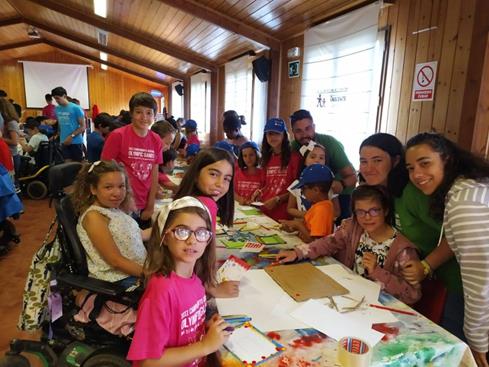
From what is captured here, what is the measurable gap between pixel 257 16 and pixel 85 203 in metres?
3.39

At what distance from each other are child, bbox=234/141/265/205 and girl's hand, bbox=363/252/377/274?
50.9 inches

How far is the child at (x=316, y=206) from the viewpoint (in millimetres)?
1901


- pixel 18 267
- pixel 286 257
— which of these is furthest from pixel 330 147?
pixel 18 267

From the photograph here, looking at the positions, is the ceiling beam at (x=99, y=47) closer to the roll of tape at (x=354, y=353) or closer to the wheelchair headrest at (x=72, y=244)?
the wheelchair headrest at (x=72, y=244)

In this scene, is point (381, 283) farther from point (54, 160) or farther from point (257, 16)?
point (54, 160)

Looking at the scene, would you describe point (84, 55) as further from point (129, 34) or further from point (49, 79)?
point (129, 34)

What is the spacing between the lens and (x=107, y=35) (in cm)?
757

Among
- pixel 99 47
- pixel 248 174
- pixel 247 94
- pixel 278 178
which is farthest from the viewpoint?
pixel 99 47

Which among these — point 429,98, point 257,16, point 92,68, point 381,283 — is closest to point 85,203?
point 381,283

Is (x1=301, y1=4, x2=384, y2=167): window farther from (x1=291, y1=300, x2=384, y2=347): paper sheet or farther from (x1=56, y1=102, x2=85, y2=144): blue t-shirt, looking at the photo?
(x1=56, y1=102, x2=85, y2=144): blue t-shirt

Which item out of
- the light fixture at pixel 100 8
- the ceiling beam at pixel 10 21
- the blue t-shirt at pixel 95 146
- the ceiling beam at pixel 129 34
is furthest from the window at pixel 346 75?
the ceiling beam at pixel 10 21

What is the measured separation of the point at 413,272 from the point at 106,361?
1238 millimetres

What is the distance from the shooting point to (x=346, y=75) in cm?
352

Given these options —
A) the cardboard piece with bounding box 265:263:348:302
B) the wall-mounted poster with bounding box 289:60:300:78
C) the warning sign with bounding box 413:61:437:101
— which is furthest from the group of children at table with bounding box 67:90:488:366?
the wall-mounted poster with bounding box 289:60:300:78
